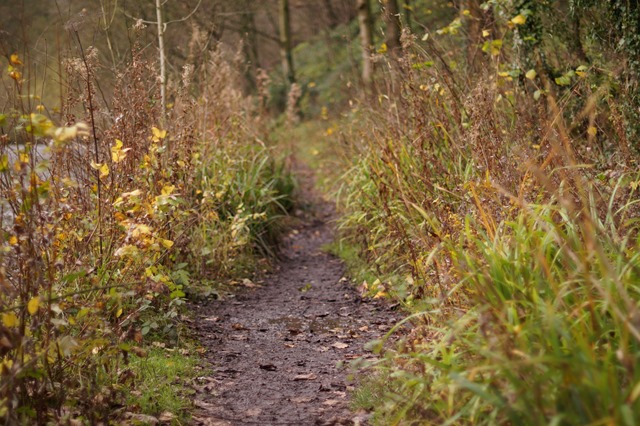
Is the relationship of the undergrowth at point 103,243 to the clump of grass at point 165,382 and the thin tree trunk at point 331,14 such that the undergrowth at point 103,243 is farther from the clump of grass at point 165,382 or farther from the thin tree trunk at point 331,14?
the thin tree trunk at point 331,14

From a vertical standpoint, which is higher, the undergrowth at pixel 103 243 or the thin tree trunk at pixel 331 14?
the thin tree trunk at pixel 331 14

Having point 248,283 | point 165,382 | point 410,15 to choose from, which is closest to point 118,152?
point 165,382

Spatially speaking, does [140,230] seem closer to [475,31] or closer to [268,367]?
[268,367]

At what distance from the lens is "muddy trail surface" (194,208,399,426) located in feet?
12.8

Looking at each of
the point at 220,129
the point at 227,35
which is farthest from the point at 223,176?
the point at 227,35

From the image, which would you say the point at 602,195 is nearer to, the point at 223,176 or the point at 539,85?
the point at 539,85

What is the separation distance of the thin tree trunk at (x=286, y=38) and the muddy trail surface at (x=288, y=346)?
42.7ft

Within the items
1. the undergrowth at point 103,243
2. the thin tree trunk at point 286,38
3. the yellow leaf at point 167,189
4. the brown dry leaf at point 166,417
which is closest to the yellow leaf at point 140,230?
the undergrowth at point 103,243

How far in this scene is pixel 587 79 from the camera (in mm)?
5840

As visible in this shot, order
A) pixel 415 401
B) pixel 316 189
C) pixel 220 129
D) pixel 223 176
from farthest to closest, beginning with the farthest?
pixel 316 189 < pixel 220 129 < pixel 223 176 < pixel 415 401

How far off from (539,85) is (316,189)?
616cm

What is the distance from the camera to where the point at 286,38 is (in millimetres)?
19906

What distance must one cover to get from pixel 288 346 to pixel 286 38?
1595cm

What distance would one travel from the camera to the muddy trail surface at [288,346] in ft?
12.8
